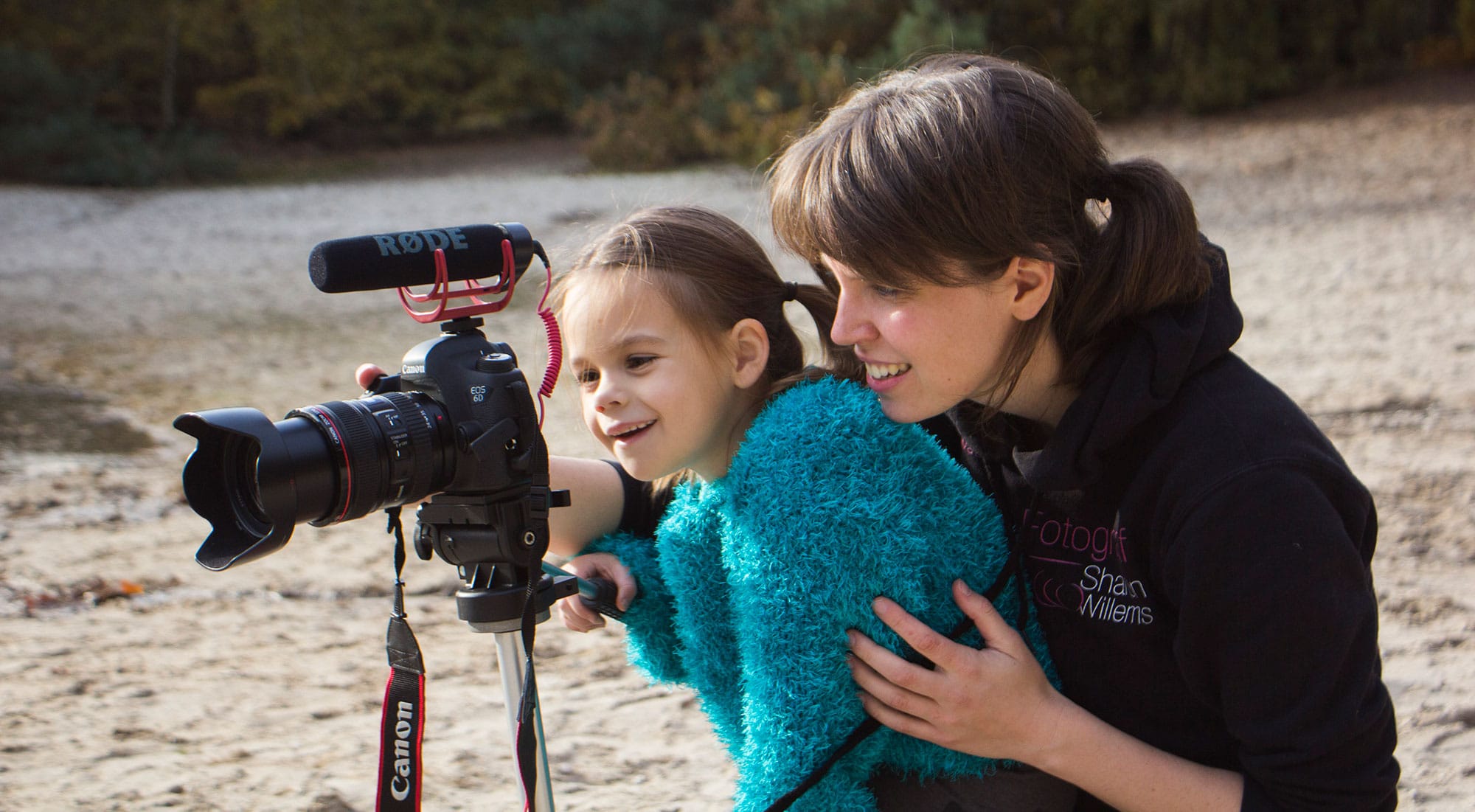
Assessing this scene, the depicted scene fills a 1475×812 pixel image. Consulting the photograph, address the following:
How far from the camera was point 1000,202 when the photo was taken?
1438 mm

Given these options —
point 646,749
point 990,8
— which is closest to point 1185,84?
point 990,8

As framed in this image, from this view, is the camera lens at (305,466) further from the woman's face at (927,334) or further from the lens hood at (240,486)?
the woman's face at (927,334)

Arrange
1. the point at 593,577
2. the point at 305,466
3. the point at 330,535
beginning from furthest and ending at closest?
1. the point at 330,535
2. the point at 593,577
3. the point at 305,466

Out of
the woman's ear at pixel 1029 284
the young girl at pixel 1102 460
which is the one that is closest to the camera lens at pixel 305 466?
the young girl at pixel 1102 460

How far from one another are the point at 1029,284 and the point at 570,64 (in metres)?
14.2

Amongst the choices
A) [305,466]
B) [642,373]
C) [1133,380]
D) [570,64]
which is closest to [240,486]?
[305,466]

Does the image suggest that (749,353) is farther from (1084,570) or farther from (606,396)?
(1084,570)

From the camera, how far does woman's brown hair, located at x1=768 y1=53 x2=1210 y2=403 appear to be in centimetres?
143

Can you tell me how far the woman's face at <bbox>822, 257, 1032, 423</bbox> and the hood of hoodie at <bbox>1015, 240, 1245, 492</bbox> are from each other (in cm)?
12

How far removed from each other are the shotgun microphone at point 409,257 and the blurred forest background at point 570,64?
9.00 meters

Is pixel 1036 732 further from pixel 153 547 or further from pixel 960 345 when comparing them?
pixel 153 547

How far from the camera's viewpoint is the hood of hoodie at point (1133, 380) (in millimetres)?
1443

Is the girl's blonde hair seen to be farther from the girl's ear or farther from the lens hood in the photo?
the lens hood

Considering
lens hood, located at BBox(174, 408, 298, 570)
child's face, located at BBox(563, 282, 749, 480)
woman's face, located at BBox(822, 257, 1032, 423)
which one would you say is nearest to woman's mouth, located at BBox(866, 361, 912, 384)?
woman's face, located at BBox(822, 257, 1032, 423)
